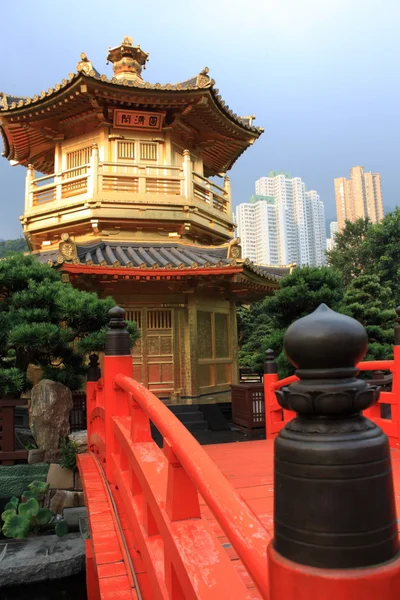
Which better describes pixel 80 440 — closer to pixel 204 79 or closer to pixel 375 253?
pixel 204 79

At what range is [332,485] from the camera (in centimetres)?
87

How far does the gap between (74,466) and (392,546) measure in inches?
260

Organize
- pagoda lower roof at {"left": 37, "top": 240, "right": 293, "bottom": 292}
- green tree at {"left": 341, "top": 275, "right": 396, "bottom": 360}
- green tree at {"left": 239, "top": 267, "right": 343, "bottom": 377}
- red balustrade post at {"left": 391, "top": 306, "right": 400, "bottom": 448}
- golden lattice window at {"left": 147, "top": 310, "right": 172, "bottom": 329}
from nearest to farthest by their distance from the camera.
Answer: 1. red balustrade post at {"left": 391, "top": 306, "right": 400, "bottom": 448}
2. pagoda lower roof at {"left": 37, "top": 240, "right": 293, "bottom": 292}
3. green tree at {"left": 239, "top": 267, "right": 343, "bottom": 377}
4. golden lattice window at {"left": 147, "top": 310, "right": 172, "bottom": 329}
5. green tree at {"left": 341, "top": 275, "right": 396, "bottom": 360}

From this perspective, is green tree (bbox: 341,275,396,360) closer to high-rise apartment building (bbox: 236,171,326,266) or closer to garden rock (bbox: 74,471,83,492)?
garden rock (bbox: 74,471,83,492)

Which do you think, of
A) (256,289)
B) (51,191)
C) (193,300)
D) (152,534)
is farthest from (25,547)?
(51,191)

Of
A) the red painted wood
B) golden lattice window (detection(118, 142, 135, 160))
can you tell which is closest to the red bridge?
the red painted wood

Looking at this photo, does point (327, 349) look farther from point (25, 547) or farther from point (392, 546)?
point (25, 547)

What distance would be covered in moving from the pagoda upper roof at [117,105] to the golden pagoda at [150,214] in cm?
3

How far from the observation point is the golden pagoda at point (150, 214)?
10031 millimetres

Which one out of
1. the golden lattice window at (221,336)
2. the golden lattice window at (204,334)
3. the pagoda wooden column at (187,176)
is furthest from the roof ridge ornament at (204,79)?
the golden lattice window at (221,336)

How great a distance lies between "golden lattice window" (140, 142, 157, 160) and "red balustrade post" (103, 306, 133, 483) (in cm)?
842

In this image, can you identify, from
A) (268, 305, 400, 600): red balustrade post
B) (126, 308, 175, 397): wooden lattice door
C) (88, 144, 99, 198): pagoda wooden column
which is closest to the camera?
(268, 305, 400, 600): red balustrade post

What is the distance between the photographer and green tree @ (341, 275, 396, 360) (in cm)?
1184

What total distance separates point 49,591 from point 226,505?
19.2 feet
